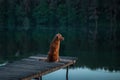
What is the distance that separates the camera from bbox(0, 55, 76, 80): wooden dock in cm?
668

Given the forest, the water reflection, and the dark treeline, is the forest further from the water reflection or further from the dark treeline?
the water reflection

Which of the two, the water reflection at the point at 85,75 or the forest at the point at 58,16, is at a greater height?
the forest at the point at 58,16

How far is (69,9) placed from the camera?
58906mm

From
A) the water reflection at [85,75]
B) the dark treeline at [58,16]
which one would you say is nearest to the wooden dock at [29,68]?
the water reflection at [85,75]

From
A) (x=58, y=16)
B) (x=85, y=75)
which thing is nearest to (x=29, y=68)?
(x=85, y=75)

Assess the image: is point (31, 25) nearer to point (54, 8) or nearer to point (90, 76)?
point (54, 8)

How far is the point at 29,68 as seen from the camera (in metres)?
7.50

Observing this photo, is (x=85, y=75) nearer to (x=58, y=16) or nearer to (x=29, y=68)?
(x=29, y=68)

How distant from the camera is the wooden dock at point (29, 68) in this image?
6.68m

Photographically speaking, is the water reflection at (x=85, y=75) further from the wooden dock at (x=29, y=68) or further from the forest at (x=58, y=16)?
the forest at (x=58, y=16)

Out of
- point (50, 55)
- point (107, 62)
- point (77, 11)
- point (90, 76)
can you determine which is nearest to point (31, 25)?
point (77, 11)

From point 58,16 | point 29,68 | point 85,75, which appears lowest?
point 85,75

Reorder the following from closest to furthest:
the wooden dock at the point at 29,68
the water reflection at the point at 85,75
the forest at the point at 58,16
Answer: the wooden dock at the point at 29,68 → the water reflection at the point at 85,75 → the forest at the point at 58,16

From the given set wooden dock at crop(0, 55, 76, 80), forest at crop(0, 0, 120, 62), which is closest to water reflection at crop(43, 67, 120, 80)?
wooden dock at crop(0, 55, 76, 80)
